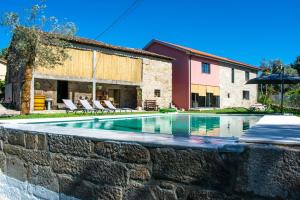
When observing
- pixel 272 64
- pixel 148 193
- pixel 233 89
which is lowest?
pixel 148 193

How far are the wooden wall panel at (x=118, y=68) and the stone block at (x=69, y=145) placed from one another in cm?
2196

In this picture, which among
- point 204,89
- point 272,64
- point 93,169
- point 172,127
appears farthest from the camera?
point 272,64

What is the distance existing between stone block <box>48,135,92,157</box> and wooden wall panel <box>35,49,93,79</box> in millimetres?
19474

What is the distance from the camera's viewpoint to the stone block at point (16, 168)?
452 cm

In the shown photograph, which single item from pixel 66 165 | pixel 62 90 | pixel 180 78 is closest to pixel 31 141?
pixel 66 165

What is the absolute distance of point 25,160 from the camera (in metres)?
4.47

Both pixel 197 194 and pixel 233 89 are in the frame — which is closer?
pixel 197 194

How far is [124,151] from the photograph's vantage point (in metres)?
3.26

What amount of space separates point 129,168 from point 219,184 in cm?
99

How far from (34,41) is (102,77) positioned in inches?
409

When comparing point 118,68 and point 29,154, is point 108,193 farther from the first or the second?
point 118,68

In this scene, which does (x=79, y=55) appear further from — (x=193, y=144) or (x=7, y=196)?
(x=193, y=144)

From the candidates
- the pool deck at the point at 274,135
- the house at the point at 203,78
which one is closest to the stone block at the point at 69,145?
the pool deck at the point at 274,135

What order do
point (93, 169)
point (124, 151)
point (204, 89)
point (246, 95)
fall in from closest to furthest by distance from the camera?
point (124, 151) → point (93, 169) → point (204, 89) → point (246, 95)
